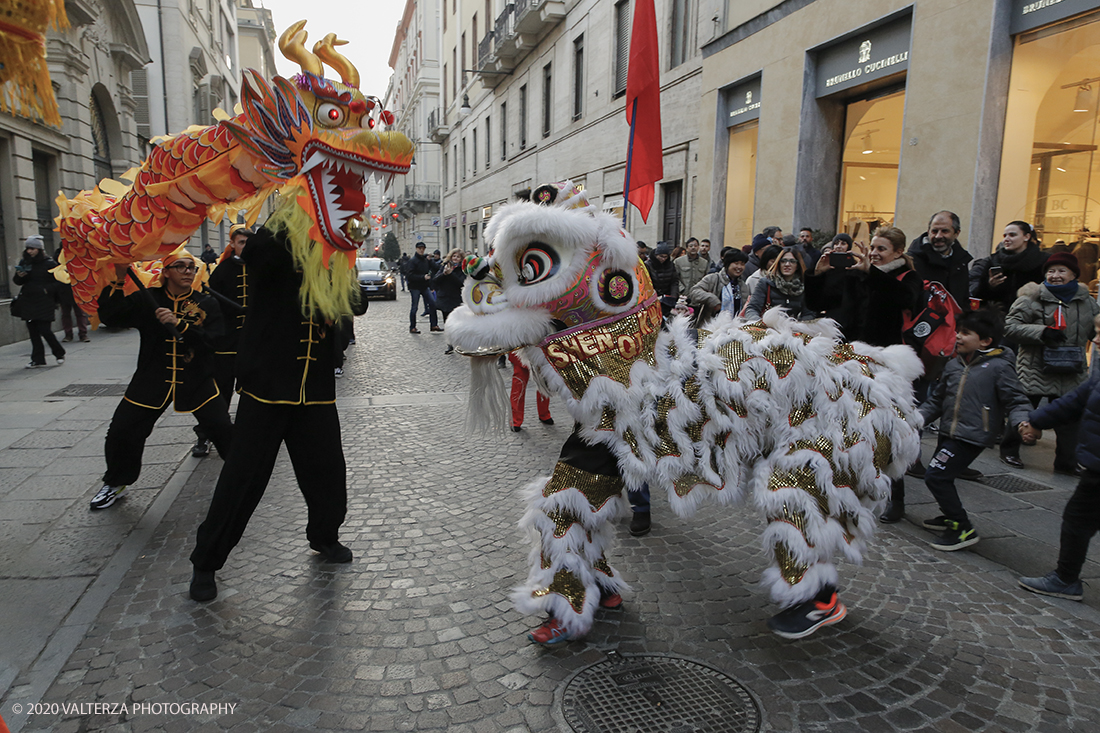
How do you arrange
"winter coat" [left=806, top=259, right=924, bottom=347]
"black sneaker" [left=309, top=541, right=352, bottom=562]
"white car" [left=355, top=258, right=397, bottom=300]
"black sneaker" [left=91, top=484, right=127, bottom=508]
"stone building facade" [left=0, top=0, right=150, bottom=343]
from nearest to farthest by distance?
"black sneaker" [left=309, top=541, right=352, bottom=562] → "black sneaker" [left=91, top=484, right=127, bottom=508] → "winter coat" [left=806, top=259, right=924, bottom=347] → "stone building facade" [left=0, top=0, right=150, bottom=343] → "white car" [left=355, top=258, right=397, bottom=300]

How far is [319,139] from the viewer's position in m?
3.10

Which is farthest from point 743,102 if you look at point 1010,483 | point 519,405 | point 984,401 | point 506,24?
point 506,24

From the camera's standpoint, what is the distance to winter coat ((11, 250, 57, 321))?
9.57m

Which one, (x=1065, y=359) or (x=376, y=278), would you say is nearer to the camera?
(x=1065, y=359)

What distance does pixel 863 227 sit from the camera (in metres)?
10.1

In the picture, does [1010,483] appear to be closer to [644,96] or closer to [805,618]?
[805,618]

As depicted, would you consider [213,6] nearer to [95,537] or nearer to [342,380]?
[342,380]

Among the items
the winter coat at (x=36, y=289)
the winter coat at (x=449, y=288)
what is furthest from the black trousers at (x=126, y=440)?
the winter coat at (x=449, y=288)

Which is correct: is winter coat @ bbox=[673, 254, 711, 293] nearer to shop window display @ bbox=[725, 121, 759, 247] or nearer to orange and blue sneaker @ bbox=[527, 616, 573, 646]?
shop window display @ bbox=[725, 121, 759, 247]

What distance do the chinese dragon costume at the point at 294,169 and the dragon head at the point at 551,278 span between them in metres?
0.81

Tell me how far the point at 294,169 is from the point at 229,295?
2.07 meters

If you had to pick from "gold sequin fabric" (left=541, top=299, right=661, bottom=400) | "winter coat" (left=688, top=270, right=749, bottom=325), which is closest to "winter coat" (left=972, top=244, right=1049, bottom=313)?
"winter coat" (left=688, top=270, right=749, bottom=325)

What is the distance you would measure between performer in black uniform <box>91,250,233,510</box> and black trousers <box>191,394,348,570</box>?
146 centimetres

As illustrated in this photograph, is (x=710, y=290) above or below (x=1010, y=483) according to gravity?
above
